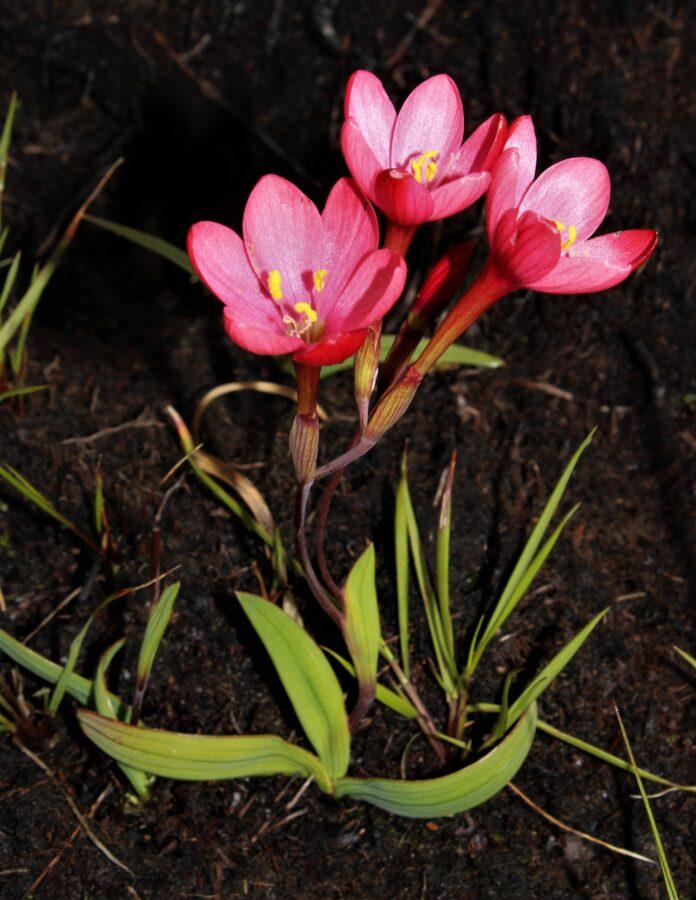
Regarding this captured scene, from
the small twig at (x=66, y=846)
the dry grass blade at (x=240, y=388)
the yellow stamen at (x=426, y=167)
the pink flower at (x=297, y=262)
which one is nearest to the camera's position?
the pink flower at (x=297, y=262)

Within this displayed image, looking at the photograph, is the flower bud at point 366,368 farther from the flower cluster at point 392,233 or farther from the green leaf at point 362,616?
the green leaf at point 362,616

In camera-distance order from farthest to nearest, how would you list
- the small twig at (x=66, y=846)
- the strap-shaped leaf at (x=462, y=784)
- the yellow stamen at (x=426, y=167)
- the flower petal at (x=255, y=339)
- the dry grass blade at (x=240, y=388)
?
the dry grass blade at (x=240, y=388) < the small twig at (x=66, y=846) < the strap-shaped leaf at (x=462, y=784) < the yellow stamen at (x=426, y=167) < the flower petal at (x=255, y=339)

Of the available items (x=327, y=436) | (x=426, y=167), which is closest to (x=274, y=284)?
(x=426, y=167)

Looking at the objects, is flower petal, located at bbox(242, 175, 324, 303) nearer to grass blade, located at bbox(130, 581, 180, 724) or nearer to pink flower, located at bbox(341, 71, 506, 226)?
pink flower, located at bbox(341, 71, 506, 226)

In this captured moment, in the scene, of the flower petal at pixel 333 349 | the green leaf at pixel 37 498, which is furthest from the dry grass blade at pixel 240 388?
the flower petal at pixel 333 349

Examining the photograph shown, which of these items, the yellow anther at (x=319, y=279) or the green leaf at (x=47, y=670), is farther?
the green leaf at (x=47, y=670)

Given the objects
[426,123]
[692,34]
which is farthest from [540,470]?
[692,34]
